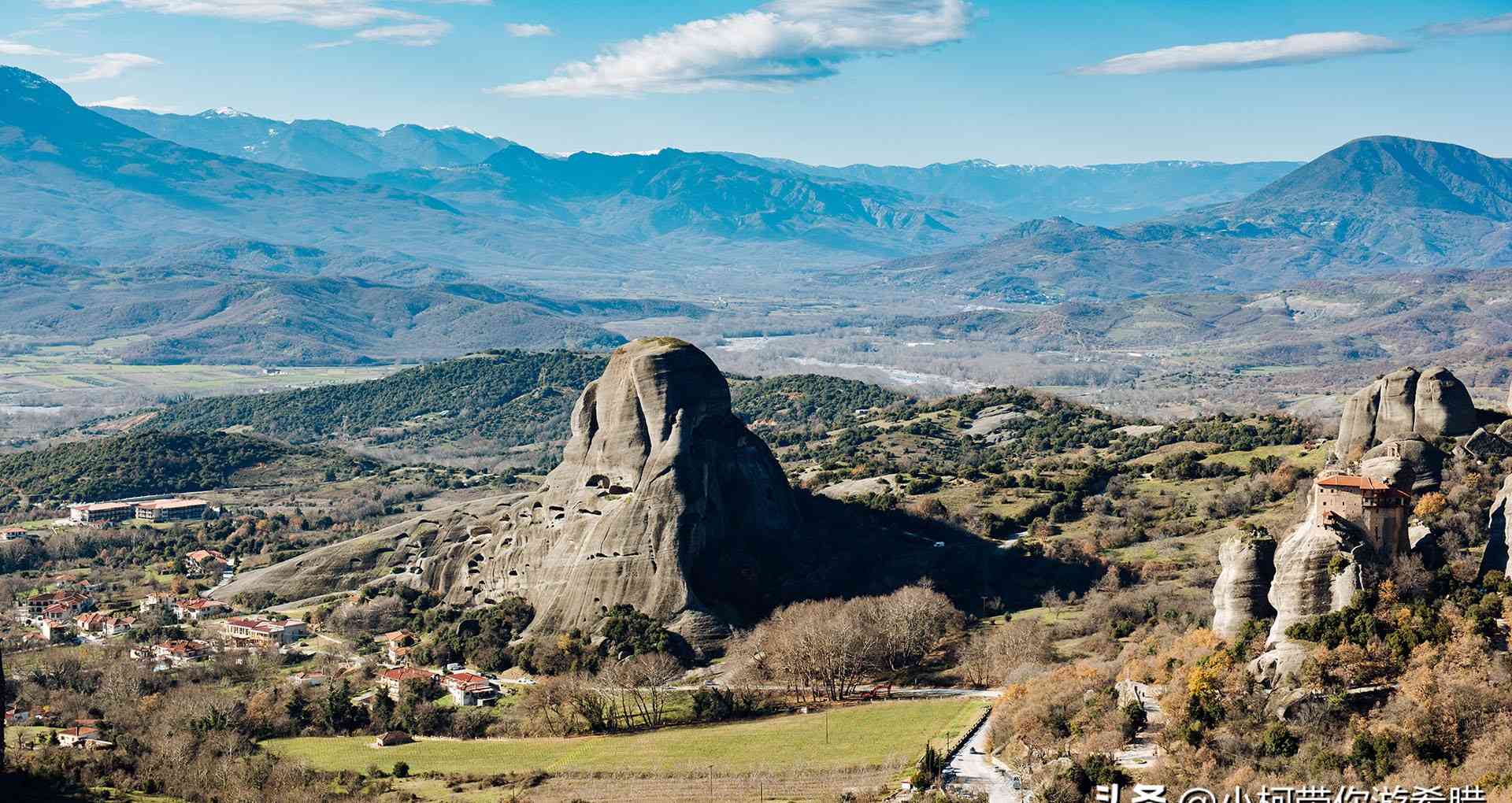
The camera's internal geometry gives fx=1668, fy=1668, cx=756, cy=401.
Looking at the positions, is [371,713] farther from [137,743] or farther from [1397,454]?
[1397,454]

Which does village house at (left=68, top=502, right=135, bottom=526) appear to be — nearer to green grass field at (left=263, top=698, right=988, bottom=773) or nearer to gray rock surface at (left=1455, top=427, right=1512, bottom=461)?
green grass field at (left=263, top=698, right=988, bottom=773)

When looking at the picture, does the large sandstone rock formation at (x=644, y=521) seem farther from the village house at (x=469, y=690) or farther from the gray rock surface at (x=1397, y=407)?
the gray rock surface at (x=1397, y=407)

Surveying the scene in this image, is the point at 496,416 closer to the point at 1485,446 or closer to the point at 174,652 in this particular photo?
the point at 174,652

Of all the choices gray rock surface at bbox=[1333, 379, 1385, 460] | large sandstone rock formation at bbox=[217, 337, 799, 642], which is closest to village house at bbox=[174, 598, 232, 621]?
large sandstone rock formation at bbox=[217, 337, 799, 642]

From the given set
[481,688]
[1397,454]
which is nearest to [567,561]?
[481,688]

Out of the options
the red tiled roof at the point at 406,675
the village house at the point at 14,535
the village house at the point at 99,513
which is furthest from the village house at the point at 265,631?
the village house at the point at 99,513

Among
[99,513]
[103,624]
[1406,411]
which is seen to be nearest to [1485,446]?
[1406,411]
